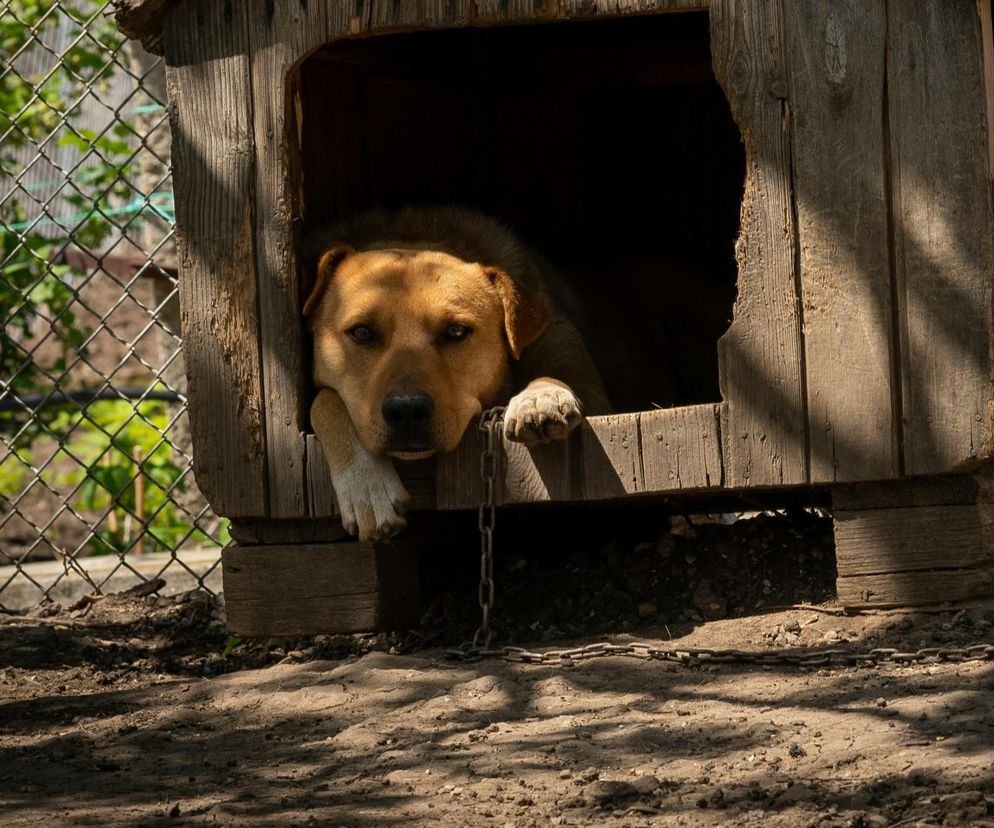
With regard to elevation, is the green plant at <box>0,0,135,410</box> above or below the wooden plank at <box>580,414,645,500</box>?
above

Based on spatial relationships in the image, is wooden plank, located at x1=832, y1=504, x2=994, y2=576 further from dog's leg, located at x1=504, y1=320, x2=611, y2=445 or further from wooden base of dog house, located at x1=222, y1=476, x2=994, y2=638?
dog's leg, located at x1=504, y1=320, x2=611, y2=445

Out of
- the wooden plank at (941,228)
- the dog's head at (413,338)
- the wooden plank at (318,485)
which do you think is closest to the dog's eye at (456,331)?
the dog's head at (413,338)

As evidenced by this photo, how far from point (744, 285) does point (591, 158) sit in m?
2.75

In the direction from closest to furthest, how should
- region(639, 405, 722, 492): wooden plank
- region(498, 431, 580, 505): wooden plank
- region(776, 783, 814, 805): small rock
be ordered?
region(776, 783, 814, 805): small rock < region(639, 405, 722, 492): wooden plank < region(498, 431, 580, 505): wooden plank

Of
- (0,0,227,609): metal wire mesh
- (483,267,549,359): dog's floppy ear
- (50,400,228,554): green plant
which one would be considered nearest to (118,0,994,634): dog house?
(483,267,549,359): dog's floppy ear

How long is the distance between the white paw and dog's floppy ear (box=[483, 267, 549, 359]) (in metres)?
0.65

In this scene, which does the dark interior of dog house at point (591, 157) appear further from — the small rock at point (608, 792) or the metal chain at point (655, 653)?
the small rock at point (608, 792)

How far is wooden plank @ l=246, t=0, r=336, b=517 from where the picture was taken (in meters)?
4.40

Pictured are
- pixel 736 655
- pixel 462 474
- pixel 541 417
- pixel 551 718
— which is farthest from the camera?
pixel 462 474

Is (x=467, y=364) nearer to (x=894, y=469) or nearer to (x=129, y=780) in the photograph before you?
(x=894, y=469)

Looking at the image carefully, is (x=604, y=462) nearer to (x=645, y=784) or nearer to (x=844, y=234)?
(x=844, y=234)

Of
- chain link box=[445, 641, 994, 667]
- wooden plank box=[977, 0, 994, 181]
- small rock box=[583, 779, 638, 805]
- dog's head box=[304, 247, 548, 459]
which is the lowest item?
small rock box=[583, 779, 638, 805]

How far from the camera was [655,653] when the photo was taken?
3.92 metres

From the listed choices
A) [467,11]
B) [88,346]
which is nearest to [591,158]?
[467,11]
